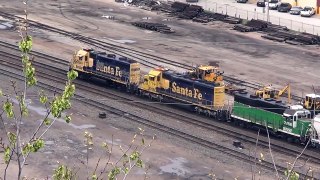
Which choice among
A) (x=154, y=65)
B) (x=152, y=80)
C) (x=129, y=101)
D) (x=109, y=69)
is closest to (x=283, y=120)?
(x=152, y=80)

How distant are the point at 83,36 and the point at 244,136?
3212cm

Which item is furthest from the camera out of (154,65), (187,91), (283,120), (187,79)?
(154,65)

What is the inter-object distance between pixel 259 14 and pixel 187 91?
4105cm

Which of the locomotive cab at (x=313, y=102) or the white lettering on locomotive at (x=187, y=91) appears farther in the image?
the white lettering on locomotive at (x=187, y=91)

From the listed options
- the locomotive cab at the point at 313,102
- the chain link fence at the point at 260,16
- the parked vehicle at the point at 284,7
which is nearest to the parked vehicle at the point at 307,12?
the chain link fence at the point at 260,16

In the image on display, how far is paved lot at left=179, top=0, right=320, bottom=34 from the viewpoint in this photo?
77.8m

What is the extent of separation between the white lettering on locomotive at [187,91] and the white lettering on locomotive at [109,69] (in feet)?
17.0

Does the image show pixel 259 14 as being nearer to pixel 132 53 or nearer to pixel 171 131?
pixel 132 53

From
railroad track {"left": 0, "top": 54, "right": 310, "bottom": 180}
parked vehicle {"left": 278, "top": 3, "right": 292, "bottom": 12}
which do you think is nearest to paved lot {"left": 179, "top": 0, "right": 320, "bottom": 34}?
parked vehicle {"left": 278, "top": 3, "right": 292, "bottom": 12}

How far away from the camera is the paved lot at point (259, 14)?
77.8m

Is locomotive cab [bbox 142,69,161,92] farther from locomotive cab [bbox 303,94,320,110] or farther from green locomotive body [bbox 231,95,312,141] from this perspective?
locomotive cab [bbox 303,94,320,110]

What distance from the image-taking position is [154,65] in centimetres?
5906

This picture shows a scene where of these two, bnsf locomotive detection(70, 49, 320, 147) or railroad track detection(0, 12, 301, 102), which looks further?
railroad track detection(0, 12, 301, 102)

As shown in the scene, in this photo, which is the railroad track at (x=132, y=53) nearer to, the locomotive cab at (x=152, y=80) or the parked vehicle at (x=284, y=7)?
the locomotive cab at (x=152, y=80)
